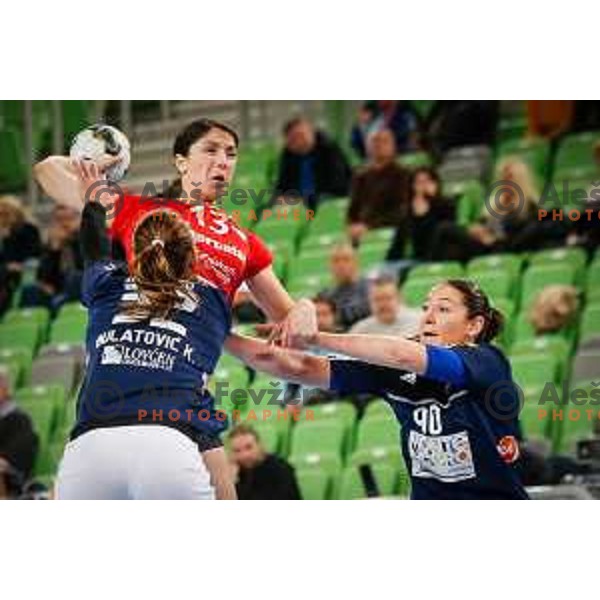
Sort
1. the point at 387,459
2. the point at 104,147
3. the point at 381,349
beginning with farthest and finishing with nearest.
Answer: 1. the point at 387,459
2. the point at 104,147
3. the point at 381,349

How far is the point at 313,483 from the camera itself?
9.11m

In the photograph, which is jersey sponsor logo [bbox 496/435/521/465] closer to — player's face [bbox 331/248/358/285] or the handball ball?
player's face [bbox 331/248/358/285]

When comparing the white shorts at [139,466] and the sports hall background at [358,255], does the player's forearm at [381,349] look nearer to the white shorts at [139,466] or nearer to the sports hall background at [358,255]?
the sports hall background at [358,255]

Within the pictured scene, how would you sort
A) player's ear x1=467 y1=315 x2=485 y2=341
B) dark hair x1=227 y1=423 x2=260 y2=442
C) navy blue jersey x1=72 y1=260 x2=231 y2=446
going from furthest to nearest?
dark hair x1=227 y1=423 x2=260 y2=442 → player's ear x1=467 y1=315 x2=485 y2=341 → navy blue jersey x1=72 y1=260 x2=231 y2=446

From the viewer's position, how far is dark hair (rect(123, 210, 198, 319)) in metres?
8.55

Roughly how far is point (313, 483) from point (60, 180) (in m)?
1.67

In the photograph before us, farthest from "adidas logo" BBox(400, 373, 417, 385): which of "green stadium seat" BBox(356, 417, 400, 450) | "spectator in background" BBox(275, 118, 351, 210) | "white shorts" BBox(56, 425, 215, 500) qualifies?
"spectator in background" BBox(275, 118, 351, 210)

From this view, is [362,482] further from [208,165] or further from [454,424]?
[208,165]

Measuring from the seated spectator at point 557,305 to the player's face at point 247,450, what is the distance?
52.7 inches

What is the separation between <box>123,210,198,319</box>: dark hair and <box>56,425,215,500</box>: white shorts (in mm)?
491

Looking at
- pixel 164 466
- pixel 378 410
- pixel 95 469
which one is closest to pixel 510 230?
pixel 378 410

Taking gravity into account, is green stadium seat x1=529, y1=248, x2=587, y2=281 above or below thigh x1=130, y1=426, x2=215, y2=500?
above
